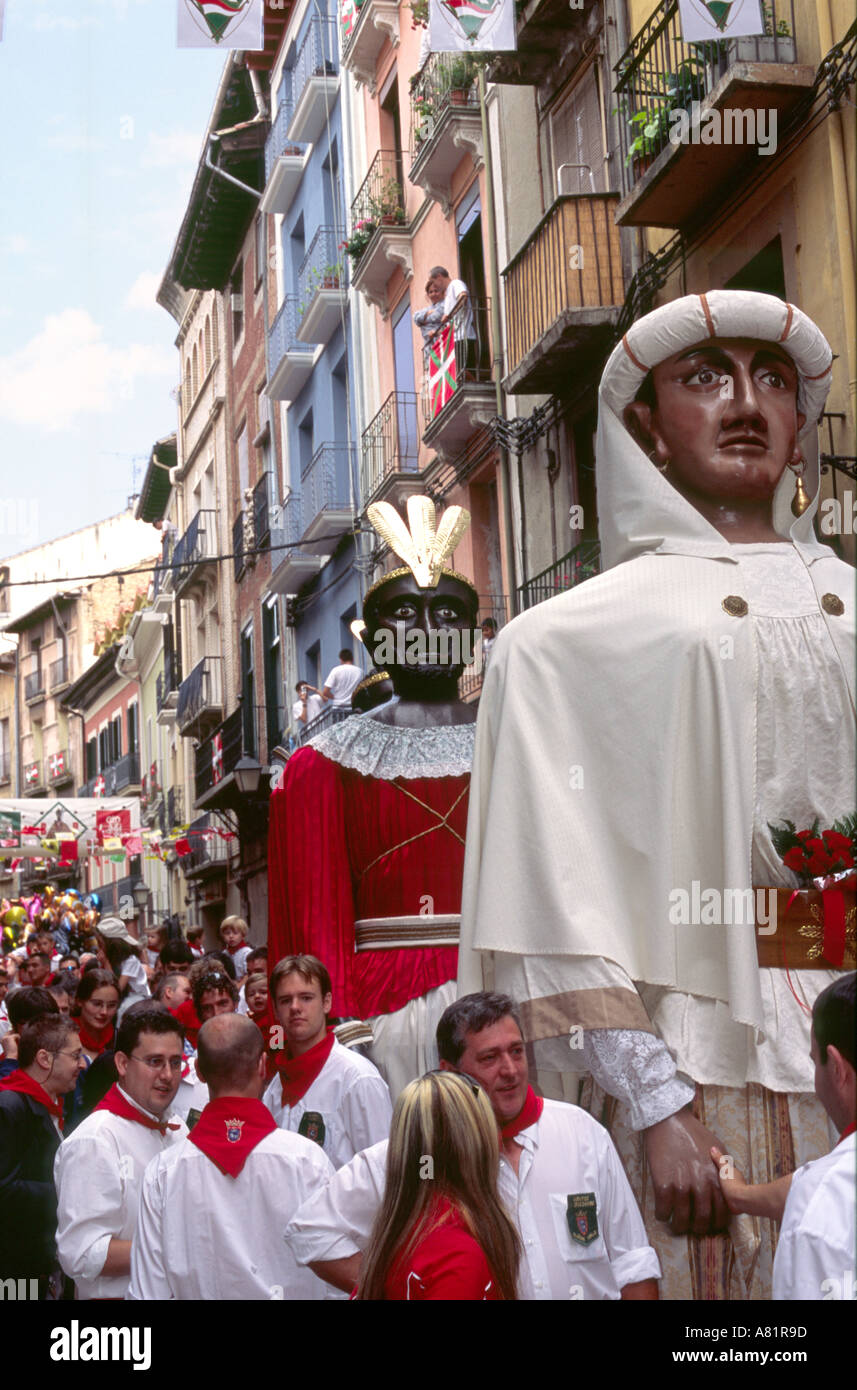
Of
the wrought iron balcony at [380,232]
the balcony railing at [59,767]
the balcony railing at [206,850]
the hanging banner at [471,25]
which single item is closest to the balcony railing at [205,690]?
the balcony railing at [206,850]

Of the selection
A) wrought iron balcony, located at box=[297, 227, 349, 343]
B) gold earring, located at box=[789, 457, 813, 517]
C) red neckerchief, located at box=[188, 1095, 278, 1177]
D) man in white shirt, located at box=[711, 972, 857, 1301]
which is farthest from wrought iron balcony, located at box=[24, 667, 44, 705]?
man in white shirt, located at box=[711, 972, 857, 1301]

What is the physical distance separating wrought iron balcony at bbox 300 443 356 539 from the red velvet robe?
15.4 m

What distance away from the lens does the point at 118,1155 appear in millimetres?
4953

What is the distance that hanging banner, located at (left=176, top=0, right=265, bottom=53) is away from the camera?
257 inches

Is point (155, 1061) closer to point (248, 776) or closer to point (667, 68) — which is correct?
point (667, 68)

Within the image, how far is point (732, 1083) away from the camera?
8.71 feet

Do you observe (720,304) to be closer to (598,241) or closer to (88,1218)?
(88,1218)

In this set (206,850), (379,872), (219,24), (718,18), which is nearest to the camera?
(379,872)

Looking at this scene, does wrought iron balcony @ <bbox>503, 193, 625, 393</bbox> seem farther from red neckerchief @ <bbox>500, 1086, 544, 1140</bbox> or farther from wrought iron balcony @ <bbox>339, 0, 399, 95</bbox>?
red neckerchief @ <bbox>500, 1086, 544, 1140</bbox>

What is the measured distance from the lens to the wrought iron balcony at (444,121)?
15891 mm

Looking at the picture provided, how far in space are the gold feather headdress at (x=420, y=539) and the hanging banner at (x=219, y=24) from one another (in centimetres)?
219

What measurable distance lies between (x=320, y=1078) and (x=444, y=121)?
12.5 m

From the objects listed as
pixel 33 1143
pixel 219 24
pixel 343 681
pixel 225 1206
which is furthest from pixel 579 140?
pixel 225 1206

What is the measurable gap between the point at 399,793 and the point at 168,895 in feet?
108
